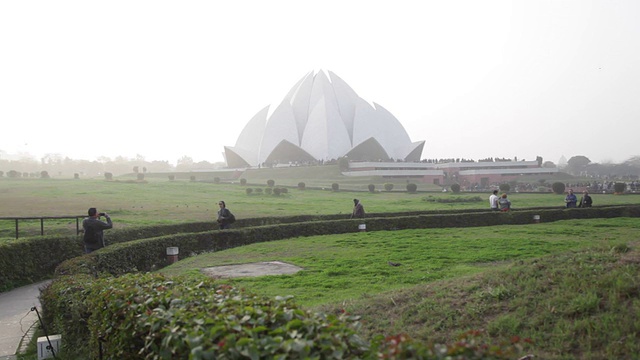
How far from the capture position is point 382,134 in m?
54.8

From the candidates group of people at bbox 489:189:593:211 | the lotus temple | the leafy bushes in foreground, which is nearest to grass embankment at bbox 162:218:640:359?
the leafy bushes in foreground

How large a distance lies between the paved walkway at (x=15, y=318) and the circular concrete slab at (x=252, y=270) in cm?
209

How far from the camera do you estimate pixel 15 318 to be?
5570mm

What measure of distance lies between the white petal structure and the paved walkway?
144 ft

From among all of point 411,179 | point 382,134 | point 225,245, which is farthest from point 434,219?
point 382,134

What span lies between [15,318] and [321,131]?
46.0 m

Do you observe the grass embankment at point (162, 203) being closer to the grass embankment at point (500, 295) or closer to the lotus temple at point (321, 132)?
the grass embankment at point (500, 295)

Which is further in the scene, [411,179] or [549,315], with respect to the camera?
[411,179]

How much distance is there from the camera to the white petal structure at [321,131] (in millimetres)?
51406

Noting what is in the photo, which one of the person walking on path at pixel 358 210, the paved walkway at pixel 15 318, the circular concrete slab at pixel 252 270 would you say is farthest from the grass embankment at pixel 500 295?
the person walking on path at pixel 358 210

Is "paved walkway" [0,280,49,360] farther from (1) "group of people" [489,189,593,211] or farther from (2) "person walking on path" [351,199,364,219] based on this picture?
(1) "group of people" [489,189,593,211]

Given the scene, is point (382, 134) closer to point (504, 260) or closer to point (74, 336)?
point (504, 260)

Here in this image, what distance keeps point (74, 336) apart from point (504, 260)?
538 centimetres

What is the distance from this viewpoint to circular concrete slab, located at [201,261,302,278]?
21.7ft
